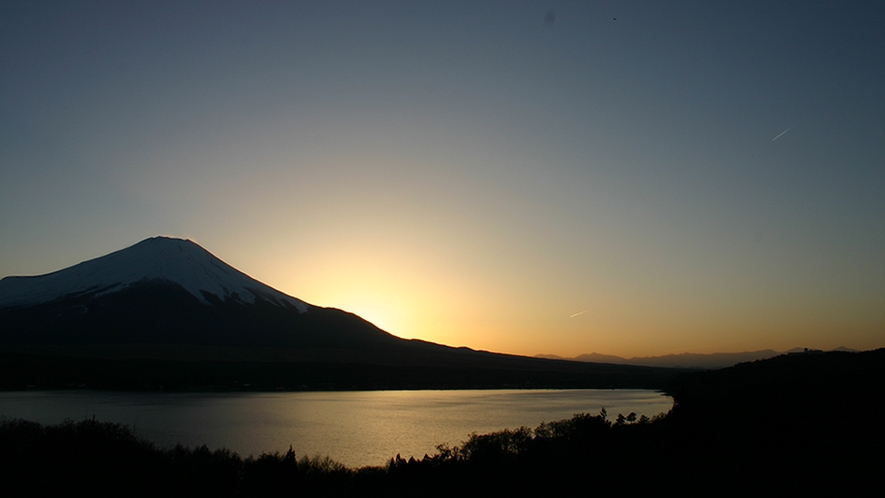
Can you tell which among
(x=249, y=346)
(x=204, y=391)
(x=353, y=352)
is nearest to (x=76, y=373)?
(x=204, y=391)

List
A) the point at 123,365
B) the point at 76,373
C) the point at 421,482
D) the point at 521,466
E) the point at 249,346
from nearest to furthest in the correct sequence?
the point at 421,482, the point at 521,466, the point at 76,373, the point at 123,365, the point at 249,346

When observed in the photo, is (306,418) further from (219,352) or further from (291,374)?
(219,352)

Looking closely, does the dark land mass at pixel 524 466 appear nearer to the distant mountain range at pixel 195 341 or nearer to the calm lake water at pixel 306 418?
the calm lake water at pixel 306 418

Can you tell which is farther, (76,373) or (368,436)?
(76,373)

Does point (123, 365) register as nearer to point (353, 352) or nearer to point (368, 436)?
point (353, 352)

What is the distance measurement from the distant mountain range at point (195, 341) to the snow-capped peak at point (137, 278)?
0.42 meters

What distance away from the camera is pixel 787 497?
2091cm

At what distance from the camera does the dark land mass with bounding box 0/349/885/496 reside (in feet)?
68.7

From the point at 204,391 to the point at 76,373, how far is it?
2160 cm

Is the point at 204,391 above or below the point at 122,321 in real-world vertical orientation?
below

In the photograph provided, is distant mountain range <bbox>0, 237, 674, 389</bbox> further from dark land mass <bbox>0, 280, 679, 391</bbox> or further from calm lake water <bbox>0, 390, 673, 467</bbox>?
calm lake water <bbox>0, 390, 673, 467</bbox>

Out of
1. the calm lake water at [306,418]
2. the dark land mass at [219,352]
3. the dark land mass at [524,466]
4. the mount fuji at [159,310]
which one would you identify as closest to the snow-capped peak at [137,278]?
the mount fuji at [159,310]

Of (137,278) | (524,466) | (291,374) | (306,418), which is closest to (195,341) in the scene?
(291,374)

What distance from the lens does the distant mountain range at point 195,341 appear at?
10281 cm
